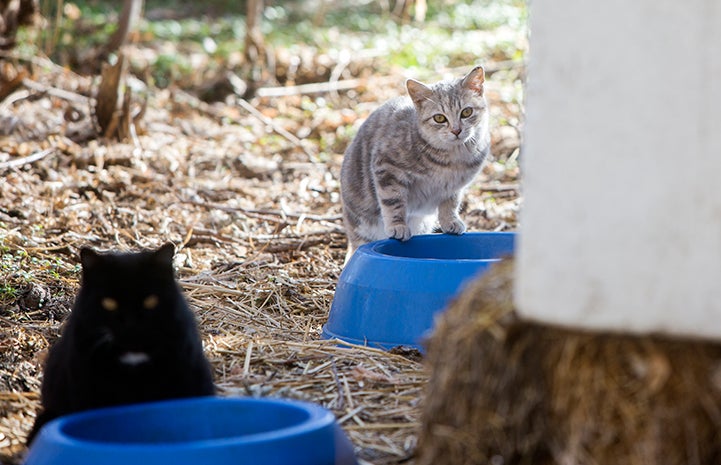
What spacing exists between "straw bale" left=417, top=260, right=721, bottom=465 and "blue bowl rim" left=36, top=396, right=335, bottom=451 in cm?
33

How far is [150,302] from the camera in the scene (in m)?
3.00

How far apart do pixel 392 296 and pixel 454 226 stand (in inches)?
48.6

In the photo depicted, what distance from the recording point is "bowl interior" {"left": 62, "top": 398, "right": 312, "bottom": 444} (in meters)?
2.87

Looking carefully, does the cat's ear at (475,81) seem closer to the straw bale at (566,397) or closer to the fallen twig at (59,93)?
the straw bale at (566,397)

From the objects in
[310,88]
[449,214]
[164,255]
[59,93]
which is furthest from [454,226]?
[310,88]

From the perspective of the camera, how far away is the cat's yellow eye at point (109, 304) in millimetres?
2967

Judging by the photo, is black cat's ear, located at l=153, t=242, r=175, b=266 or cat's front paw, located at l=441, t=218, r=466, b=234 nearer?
black cat's ear, located at l=153, t=242, r=175, b=266

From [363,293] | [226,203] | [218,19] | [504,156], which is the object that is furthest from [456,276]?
[218,19]

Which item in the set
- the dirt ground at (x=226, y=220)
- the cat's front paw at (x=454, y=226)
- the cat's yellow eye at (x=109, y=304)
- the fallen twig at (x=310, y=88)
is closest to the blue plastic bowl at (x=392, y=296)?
the dirt ground at (x=226, y=220)

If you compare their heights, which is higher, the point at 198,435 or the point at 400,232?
the point at 400,232

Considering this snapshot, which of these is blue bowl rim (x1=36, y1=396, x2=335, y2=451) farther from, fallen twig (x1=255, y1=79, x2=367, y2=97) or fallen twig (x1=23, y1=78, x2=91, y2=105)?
fallen twig (x1=255, y1=79, x2=367, y2=97)

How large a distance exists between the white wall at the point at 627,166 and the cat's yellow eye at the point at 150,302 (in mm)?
1156

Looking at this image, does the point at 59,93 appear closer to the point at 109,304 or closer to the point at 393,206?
the point at 393,206

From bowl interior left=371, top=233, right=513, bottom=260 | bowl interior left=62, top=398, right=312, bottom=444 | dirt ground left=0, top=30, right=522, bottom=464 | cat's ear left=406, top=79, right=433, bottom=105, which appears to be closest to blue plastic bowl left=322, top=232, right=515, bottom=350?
dirt ground left=0, top=30, right=522, bottom=464
